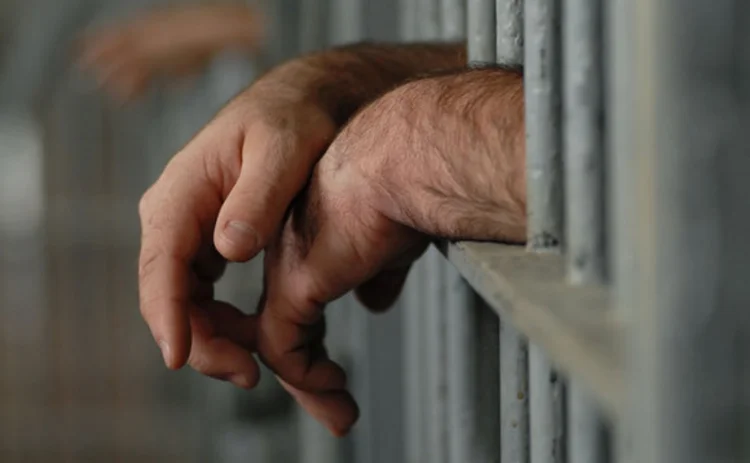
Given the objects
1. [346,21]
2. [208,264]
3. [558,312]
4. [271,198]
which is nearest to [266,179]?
[271,198]

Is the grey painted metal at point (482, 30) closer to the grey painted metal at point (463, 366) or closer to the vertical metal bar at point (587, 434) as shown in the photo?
the grey painted metal at point (463, 366)

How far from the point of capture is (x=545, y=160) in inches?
17.4

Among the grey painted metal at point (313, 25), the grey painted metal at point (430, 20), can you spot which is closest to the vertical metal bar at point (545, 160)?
the grey painted metal at point (430, 20)

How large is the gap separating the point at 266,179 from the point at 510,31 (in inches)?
6.4

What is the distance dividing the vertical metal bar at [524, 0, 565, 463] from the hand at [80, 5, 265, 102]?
2003mm

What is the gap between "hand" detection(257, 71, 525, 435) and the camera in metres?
0.51

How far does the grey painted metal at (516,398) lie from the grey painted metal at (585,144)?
175 millimetres

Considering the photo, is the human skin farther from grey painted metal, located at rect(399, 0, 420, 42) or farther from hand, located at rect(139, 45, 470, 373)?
grey painted metal, located at rect(399, 0, 420, 42)

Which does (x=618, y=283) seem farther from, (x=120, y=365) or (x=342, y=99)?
(x=120, y=365)

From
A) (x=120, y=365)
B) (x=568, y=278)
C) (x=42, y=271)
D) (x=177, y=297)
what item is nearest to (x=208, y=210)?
(x=177, y=297)

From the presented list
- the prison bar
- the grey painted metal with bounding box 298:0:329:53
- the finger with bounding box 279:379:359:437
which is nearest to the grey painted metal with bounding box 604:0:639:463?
the prison bar

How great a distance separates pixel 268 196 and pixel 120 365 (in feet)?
10.5

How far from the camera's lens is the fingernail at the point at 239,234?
1.99ft

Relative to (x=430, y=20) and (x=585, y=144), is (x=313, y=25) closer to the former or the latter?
(x=430, y=20)
